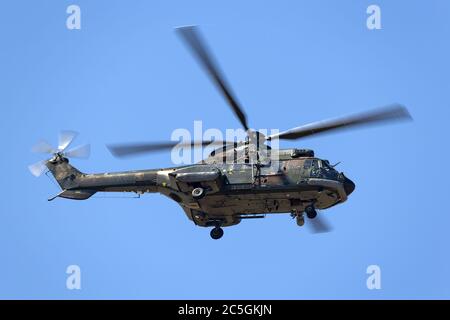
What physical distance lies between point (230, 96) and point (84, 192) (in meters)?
8.60

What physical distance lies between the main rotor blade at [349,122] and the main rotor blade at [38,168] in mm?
10727

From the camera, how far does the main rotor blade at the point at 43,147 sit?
132 feet

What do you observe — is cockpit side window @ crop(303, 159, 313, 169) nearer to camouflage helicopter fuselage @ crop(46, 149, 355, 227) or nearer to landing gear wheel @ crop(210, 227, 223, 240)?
camouflage helicopter fuselage @ crop(46, 149, 355, 227)

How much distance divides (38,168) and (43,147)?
2.93 ft

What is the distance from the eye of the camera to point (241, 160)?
3634 centimetres

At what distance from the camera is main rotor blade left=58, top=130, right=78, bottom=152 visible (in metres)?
40.4

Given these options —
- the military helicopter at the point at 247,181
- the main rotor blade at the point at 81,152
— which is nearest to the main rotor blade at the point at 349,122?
the military helicopter at the point at 247,181

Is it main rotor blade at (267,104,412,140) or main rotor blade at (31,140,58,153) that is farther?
main rotor blade at (31,140,58,153)

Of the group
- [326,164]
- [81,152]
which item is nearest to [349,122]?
[326,164]

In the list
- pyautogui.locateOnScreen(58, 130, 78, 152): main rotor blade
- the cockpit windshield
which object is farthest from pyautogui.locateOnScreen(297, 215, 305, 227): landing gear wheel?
pyautogui.locateOnScreen(58, 130, 78, 152): main rotor blade

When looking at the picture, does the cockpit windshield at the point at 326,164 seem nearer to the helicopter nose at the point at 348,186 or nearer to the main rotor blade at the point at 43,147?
the helicopter nose at the point at 348,186

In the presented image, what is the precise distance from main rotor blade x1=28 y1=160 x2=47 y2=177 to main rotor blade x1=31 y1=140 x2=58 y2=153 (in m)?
0.45
